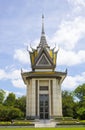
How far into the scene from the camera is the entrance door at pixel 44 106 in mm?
56812

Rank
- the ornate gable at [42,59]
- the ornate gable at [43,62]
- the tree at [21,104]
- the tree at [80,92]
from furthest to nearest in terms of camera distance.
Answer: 1. the tree at [21,104]
2. the tree at [80,92]
3. the ornate gable at [43,62]
4. the ornate gable at [42,59]

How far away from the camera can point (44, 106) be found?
57.0 m

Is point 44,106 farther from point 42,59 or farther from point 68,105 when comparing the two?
point 68,105

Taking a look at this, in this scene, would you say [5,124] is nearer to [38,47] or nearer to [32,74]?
[32,74]

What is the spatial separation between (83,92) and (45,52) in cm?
1510

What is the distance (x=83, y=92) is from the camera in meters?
69.8

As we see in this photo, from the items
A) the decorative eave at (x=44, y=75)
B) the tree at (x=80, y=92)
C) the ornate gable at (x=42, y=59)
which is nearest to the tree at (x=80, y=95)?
the tree at (x=80, y=92)

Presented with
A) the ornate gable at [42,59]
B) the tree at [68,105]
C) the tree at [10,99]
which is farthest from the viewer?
the tree at [10,99]

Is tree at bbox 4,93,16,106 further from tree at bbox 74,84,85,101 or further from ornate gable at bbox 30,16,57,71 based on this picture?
ornate gable at bbox 30,16,57,71

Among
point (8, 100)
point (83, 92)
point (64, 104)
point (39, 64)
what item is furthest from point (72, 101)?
point (39, 64)

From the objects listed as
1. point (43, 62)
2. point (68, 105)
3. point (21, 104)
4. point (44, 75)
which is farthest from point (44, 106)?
point (21, 104)

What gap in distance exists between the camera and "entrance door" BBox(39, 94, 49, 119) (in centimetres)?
5681

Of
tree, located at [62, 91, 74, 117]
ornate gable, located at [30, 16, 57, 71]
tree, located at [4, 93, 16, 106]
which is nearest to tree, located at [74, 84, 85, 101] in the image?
tree, located at [62, 91, 74, 117]

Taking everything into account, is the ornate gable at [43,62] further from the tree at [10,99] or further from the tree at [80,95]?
the tree at [10,99]
